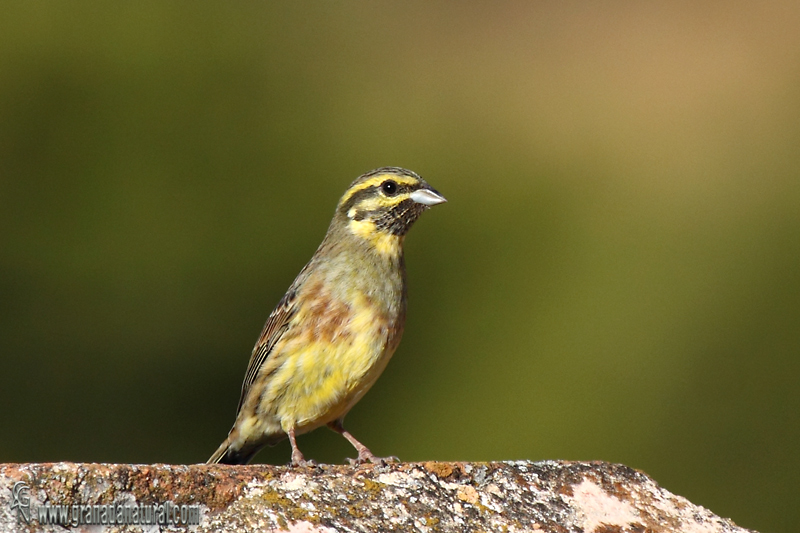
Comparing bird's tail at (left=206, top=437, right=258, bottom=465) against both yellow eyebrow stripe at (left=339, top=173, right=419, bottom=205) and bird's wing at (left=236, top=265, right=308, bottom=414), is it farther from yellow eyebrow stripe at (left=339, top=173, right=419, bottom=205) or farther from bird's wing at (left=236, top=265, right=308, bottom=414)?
yellow eyebrow stripe at (left=339, top=173, right=419, bottom=205)

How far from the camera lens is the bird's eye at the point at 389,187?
A: 5.73 metres

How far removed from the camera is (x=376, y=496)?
3336 mm

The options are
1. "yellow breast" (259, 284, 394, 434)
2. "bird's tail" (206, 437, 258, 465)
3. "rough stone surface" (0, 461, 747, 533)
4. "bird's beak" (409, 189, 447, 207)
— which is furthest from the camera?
"bird's tail" (206, 437, 258, 465)

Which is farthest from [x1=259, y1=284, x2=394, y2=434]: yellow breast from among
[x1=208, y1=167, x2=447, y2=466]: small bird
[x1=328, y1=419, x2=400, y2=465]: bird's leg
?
[x1=328, y1=419, x2=400, y2=465]: bird's leg

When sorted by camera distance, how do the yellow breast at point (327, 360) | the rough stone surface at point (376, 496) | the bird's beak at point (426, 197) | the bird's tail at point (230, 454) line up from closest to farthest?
the rough stone surface at point (376, 496)
the yellow breast at point (327, 360)
the bird's beak at point (426, 197)
the bird's tail at point (230, 454)

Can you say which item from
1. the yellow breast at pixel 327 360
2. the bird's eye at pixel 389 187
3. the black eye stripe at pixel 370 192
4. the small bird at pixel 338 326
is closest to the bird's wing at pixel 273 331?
the small bird at pixel 338 326

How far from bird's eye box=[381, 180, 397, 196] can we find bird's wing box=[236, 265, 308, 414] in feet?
2.00

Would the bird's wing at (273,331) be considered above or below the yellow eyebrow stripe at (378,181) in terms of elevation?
below

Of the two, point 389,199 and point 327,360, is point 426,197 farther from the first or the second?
point 327,360

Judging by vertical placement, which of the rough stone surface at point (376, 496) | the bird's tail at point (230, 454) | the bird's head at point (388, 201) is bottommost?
the bird's tail at point (230, 454)

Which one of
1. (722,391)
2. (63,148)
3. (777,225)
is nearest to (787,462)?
(722,391)

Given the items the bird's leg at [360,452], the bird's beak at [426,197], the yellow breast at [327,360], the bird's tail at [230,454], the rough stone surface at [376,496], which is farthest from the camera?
the bird's tail at [230,454]

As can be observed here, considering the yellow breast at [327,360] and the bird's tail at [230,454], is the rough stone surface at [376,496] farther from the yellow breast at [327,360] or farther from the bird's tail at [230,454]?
the bird's tail at [230,454]

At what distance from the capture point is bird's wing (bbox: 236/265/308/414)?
567 cm
